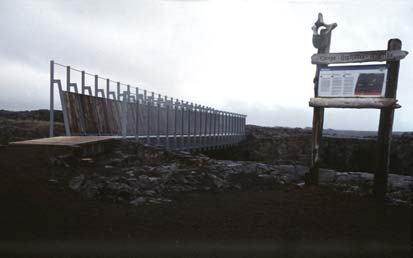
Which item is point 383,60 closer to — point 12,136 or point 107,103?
point 107,103

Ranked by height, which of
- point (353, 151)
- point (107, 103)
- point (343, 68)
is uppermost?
point (343, 68)

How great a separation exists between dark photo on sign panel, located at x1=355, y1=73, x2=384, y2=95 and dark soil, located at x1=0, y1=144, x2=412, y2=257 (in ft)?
7.12

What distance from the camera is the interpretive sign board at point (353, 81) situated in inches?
273

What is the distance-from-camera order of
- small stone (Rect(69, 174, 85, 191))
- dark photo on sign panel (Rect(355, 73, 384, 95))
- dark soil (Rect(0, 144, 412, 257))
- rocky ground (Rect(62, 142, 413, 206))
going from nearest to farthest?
dark soil (Rect(0, 144, 412, 257))
rocky ground (Rect(62, 142, 413, 206))
small stone (Rect(69, 174, 85, 191))
dark photo on sign panel (Rect(355, 73, 384, 95))

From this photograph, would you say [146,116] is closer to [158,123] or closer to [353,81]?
[158,123]

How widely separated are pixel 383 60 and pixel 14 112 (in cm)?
2906

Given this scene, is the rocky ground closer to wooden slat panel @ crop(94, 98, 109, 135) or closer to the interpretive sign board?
the interpretive sign board

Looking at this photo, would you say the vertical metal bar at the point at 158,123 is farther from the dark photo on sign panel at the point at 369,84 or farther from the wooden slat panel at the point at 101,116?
the dark photo on sign panel at the point at 369,84

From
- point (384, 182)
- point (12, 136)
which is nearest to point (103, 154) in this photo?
point (12, 136)

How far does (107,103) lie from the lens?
1316cm

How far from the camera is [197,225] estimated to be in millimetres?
4469

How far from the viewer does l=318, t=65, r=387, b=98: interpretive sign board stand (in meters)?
6.92

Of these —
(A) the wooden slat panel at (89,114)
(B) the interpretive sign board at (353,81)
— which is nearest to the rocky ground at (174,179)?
(A) the wooden slat panel at (89,114)

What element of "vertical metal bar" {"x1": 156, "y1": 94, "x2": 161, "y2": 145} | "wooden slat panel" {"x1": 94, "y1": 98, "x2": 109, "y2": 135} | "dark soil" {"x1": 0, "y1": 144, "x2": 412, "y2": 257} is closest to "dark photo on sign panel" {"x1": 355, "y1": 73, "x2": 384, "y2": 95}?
"dark soil" {"x1": 0, "y1": 144, "x2": 412, "y2": 257}
